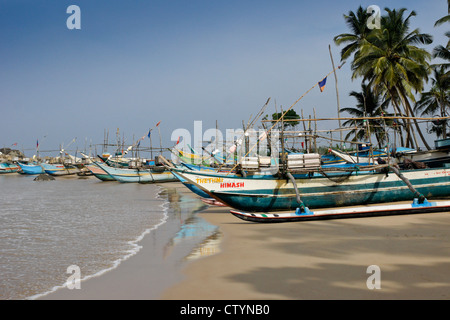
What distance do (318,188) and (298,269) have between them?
697cm

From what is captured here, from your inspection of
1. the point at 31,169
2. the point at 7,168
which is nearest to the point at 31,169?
the point at 31,169

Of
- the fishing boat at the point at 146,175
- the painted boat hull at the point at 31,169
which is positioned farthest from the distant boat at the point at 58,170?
the fishing boat at the point at 146,175

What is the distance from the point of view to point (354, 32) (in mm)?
32656

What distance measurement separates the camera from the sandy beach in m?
5.45

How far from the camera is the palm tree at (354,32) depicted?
31.3m

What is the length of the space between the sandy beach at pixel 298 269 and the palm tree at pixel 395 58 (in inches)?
754

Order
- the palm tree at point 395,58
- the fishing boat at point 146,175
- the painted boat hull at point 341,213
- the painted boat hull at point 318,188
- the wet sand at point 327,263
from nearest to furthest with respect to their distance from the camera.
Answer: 1. the wet sand at point 327,263
2. the painted boat hull at point 341,213
3. the painted boat hull at point 318,188
4. the palm tree at point 395,58
5. the fishing boat at point 146,175

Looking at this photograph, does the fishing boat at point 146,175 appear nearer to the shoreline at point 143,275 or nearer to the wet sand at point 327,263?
the wet sand at point 327,263

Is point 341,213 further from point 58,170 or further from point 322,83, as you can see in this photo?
point 58,170

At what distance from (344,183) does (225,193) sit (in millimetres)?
4449
